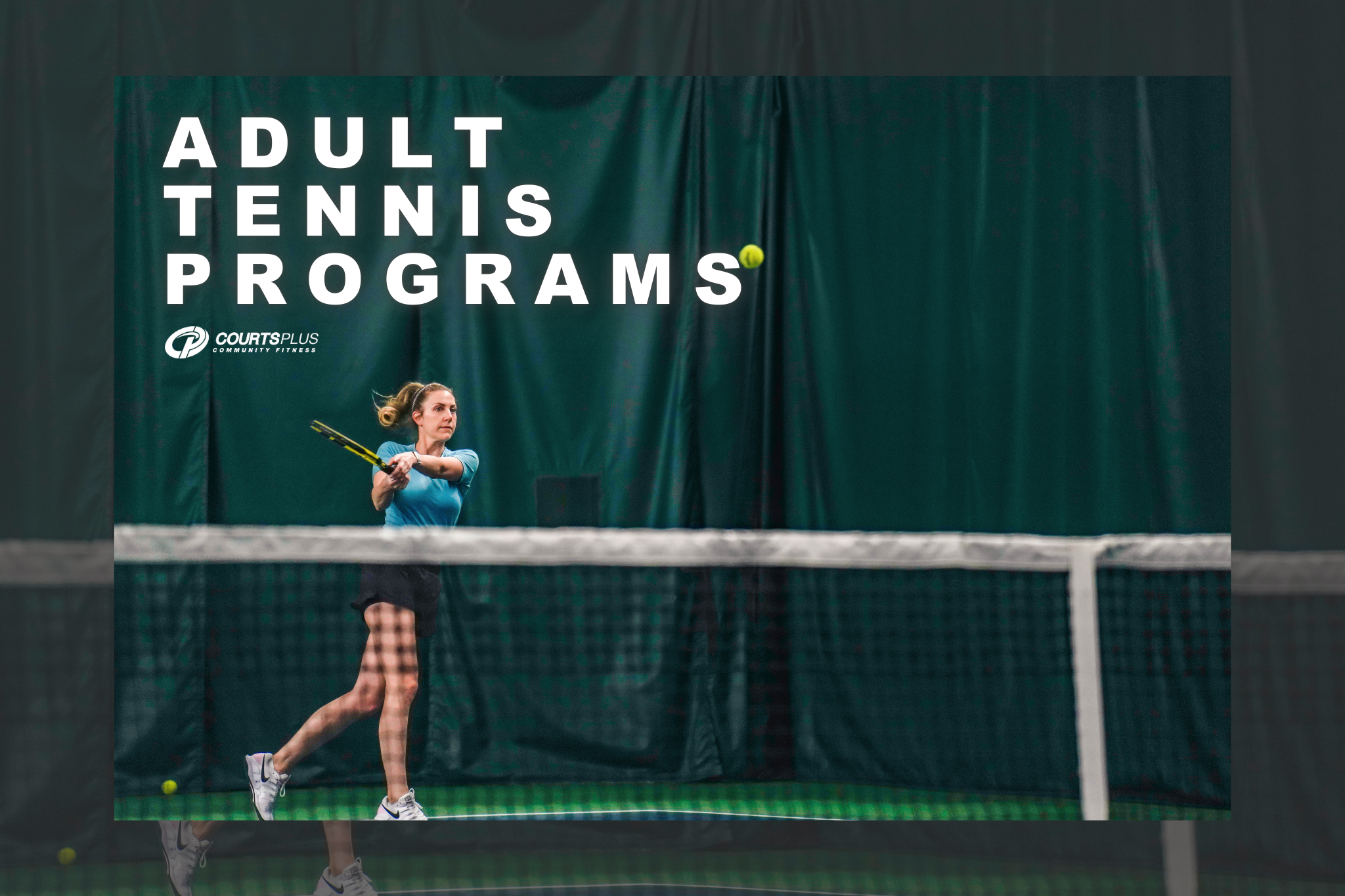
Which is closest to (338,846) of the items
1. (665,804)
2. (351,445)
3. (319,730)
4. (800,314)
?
(319,730)

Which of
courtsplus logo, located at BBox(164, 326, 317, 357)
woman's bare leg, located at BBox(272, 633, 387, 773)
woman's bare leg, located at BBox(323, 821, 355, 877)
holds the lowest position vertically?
woman's bare leg, located at BBox(323, 821, 355, 877)

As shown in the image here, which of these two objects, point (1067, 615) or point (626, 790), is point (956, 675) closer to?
point (1067, 615)

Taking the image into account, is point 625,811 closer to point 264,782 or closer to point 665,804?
point 665,804

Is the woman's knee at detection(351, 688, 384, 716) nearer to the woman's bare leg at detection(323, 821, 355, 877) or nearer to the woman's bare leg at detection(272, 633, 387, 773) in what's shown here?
the woman's bare leg at detection(272, 633, 387, 773)

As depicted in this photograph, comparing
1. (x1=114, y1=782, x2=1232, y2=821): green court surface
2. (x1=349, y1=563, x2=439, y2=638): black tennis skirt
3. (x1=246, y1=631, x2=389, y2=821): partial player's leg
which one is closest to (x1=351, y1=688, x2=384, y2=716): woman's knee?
(x1=246, y1=631, x2=389, y2=821): partial player's leg

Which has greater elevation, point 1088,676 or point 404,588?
point 404,588

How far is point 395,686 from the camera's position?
4.55 m

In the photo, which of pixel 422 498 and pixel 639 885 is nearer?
pixel 639 885

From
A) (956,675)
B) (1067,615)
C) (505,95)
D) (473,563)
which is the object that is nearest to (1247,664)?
(1067,615)

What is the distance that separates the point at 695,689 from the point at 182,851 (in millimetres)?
1689

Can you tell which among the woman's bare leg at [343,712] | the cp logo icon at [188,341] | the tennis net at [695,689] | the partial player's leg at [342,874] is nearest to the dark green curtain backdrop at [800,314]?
the cp logo icon at [188,341]

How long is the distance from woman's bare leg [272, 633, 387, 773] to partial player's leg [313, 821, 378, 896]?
0.86 feet

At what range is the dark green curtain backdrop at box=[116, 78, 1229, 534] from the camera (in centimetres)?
479

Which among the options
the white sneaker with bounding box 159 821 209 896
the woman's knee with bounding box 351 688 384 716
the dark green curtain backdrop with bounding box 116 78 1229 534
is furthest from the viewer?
the dark green curtain backdrop with bounding box 116 78 1229 534
